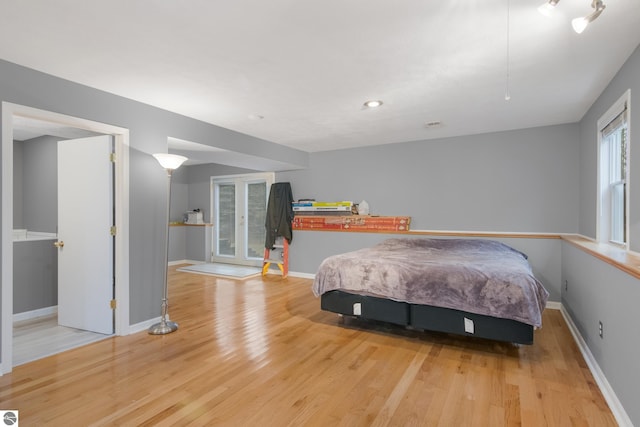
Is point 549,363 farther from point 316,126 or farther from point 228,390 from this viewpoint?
point 316,126

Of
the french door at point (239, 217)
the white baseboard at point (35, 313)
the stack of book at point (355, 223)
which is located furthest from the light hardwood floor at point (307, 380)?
the french door at point (239, 217)

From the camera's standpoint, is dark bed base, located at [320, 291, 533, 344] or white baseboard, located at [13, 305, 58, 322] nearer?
dark bed base, located at [320, 291, 533, 344]

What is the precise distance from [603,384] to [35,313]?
5458 mm

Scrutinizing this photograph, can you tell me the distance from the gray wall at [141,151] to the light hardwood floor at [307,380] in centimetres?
53

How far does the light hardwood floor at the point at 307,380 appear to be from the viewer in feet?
6.39

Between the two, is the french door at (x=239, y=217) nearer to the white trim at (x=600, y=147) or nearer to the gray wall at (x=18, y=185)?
the gray wall at (x=18, y=185)

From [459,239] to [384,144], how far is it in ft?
6.48

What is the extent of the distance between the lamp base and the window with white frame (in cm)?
422

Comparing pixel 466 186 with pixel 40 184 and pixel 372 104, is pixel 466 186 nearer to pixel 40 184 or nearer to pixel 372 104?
pixel 372 104

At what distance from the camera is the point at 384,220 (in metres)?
5.36

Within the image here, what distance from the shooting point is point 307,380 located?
2367 mm

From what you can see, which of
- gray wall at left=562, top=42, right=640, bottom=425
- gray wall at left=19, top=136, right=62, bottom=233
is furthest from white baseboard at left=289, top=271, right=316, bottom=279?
gray wall at left=562, top=42, right=640, bottom=425

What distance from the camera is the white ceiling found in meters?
1.84

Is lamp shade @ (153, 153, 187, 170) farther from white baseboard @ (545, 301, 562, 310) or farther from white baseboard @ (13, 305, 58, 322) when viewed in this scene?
white baseboard @ (545, 301, 562, 310)
